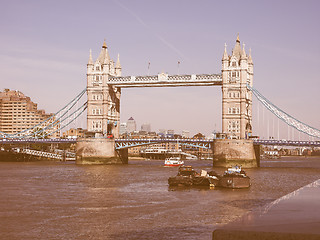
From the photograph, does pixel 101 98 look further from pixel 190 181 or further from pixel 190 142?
pixel 190 181

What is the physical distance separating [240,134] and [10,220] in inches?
2889

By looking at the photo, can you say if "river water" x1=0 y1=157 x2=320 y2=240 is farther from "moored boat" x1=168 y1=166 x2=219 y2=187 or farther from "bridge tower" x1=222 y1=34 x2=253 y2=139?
"bridge tower" x1=222 y1=34 x2=253 y2=139

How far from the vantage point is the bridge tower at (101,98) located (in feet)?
335

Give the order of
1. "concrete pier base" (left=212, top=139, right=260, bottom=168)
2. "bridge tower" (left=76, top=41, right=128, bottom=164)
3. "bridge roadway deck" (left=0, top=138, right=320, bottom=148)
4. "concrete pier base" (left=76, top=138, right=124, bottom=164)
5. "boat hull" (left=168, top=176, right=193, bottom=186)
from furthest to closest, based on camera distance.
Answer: "bridge tower" (left=76, top=41, right=128, bottom=164) < "concrete pier base" (left=76, top=138, right=124, bottom=164) < "bridge roadway deck" (left=0, top=138, right=320, bottom=148) < "concrete pier base" (left=212, top=139, right=260, bottom=168) < "boat hull" (left=168, top=176, right=193, bottom=186)

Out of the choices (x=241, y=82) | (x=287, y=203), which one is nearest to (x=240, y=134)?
(x=241, y=82)

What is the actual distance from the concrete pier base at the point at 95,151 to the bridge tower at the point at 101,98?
4477 mm

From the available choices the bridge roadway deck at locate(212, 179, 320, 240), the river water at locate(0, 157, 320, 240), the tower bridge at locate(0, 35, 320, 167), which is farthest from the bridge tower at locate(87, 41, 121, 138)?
the bridge roadway deck at locate(212, 179, 320, 240)

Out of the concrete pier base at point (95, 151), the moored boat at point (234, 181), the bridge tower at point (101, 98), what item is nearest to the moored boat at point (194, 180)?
the moored boat at point (234, 181)

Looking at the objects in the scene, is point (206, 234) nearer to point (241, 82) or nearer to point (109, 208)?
point (109, 208)

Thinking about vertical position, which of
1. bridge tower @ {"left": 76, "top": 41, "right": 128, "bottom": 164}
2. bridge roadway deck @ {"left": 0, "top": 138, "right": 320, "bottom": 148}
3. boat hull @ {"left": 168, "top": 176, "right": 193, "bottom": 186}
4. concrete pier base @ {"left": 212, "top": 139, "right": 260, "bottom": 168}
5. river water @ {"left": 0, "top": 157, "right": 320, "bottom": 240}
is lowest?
river water @ {"left": 0, "top": 157, "right": 320, "bottom": 240}

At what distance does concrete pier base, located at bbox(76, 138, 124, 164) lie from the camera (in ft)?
312

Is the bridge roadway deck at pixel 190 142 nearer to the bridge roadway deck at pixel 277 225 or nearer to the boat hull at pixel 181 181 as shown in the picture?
the boat hull at pixel 181 181

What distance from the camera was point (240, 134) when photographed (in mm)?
93375

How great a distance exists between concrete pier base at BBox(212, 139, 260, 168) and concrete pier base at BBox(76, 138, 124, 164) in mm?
22964
